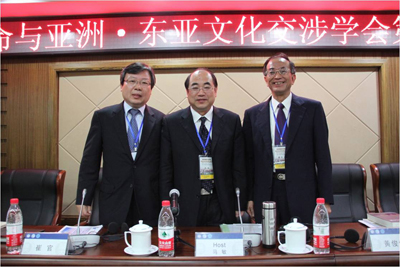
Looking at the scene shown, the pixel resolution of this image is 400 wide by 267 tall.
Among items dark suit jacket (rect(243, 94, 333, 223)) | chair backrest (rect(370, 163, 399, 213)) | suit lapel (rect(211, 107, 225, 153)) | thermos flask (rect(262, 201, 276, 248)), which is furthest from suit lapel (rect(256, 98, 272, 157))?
chair backrest (rect(370, 163, 399, 213))

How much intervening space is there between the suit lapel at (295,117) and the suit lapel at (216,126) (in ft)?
1.40

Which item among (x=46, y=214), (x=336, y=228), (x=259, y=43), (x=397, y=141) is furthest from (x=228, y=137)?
(x=397, y=141)

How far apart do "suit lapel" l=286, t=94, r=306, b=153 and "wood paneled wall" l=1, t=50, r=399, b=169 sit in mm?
1062

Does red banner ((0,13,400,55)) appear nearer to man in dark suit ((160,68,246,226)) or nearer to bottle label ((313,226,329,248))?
man in dark suit ((160,68,246,226))

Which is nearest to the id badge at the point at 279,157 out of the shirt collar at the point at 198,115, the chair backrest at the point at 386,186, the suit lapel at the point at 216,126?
the suit lapel at the point at 216,126

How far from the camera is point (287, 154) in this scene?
1866mm

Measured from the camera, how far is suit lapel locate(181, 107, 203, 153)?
1929mm

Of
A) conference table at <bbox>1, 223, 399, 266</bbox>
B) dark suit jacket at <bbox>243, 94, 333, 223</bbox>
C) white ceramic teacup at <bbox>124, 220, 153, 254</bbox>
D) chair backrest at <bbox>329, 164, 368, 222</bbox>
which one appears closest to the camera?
conference table at <bbox>1, 223, 399, 266</bbox>

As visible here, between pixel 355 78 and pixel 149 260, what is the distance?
2718 mm

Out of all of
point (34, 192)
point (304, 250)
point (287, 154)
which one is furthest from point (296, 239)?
point (34, 192)

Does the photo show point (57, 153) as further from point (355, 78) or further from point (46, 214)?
point (355, 78)

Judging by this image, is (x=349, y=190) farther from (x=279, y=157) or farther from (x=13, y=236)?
(x=13, y=236)

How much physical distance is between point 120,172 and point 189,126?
20.8 inches

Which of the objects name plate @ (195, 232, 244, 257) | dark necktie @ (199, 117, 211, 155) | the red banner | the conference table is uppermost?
the red banner
